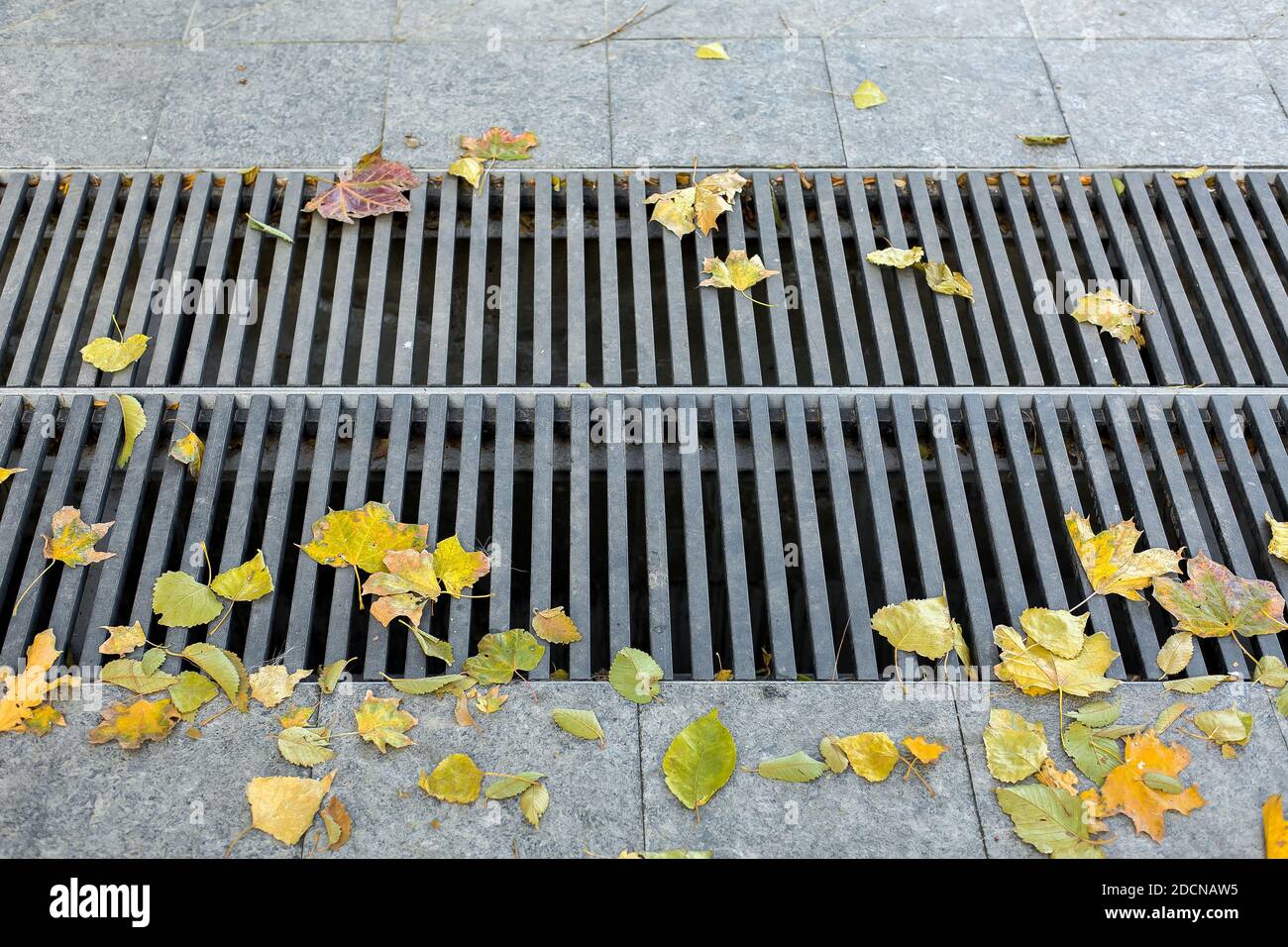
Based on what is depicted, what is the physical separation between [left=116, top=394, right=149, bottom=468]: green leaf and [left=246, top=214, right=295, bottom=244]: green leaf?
59 centimetres

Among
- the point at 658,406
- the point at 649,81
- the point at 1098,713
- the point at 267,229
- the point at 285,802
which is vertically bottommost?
the point at 285,802

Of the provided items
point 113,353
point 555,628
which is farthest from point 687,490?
point 113,353

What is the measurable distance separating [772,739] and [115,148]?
2.41 metres

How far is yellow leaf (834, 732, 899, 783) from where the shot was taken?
1966 millimetres

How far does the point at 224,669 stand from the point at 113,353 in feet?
2.97

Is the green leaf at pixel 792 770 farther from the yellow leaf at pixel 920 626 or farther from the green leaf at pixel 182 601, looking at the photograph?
the green leaf at pixel 182 601

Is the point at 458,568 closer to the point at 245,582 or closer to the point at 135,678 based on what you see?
the point at 245,582

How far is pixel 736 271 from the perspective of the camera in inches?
→ 106

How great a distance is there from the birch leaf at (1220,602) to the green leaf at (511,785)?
4.36 feet

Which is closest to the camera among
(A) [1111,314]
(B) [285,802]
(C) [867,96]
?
(B) [285,802]
